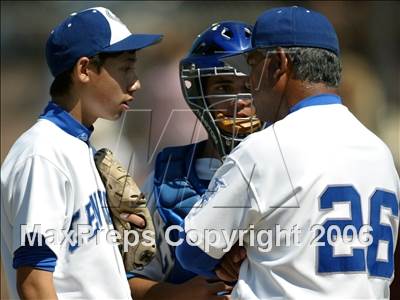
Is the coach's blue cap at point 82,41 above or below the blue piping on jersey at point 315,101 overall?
above

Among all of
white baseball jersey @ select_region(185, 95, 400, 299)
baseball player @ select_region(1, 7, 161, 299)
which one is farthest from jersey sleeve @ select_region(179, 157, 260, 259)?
baseball player @ select_region(1, 7, 161, 299)

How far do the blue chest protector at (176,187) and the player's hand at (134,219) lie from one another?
20 centimetres

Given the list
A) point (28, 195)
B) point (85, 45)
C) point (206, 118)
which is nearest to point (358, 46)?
point (206, 118)

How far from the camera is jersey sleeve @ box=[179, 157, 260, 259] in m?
2.55

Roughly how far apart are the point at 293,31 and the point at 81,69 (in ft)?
2.21

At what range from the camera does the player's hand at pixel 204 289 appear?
3.03 meters

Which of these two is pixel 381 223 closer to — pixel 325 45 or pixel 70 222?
pixel 325 45

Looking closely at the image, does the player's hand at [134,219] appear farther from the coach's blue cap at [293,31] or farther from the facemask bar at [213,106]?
the coach's blue cap at [293,31]

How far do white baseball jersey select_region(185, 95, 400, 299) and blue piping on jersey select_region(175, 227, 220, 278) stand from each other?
0.17 feet

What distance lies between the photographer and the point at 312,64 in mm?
2629

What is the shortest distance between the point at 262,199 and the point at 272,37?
1.55ft

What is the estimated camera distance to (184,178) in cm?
329

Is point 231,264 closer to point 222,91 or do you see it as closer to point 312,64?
point 312,64

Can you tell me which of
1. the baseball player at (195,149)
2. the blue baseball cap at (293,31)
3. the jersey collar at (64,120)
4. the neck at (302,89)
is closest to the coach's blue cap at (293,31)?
the blue baseball cap at (293,31)
